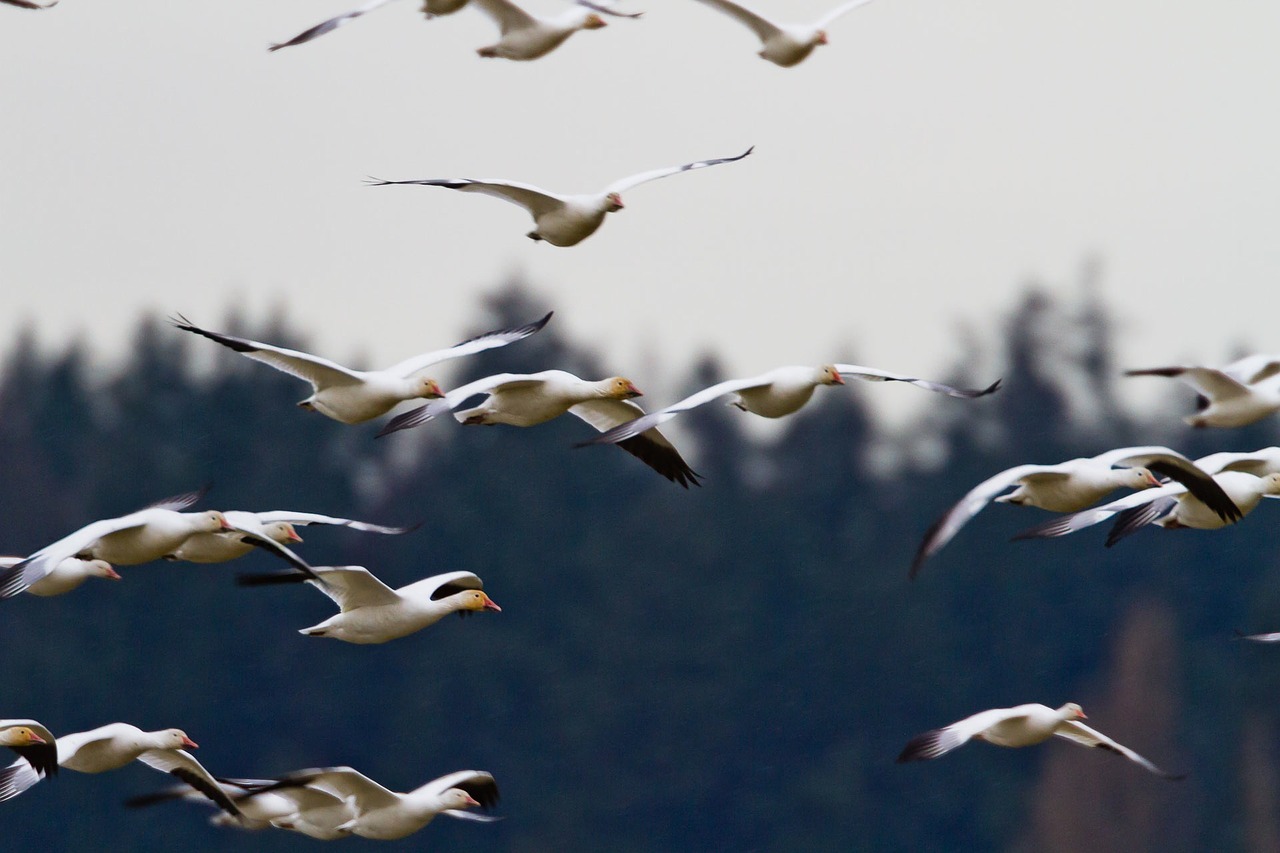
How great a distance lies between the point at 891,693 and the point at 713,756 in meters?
4.25

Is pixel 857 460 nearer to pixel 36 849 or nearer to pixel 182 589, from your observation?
pixel 182 589

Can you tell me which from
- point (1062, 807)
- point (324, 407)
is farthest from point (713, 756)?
point (324, 407)

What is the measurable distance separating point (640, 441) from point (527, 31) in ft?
10.1

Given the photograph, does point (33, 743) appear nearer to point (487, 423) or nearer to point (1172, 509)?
point (487, 423)

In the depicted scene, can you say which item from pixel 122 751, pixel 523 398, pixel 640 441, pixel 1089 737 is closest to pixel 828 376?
pixel 523 398

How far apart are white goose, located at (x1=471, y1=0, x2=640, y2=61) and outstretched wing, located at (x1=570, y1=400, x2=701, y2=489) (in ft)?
6.98

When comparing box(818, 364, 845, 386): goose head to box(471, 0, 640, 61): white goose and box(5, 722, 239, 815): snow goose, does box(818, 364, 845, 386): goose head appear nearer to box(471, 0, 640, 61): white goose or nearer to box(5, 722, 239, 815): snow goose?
box(471, 0, 640, 61): white goose

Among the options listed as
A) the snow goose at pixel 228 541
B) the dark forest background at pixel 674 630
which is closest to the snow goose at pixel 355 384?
the snow goose at pixel 228 541

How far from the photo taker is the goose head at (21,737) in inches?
503

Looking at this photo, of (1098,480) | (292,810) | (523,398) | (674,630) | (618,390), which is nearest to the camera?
(1098,480)

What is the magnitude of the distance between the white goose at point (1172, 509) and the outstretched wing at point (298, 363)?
387 cm

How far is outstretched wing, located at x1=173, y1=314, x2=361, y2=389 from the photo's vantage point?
12250 millimetres

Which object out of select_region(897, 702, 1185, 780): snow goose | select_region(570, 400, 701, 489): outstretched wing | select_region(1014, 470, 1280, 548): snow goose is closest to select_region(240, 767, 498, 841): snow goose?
select_region(570, 400, 701, 489): outstretched wing

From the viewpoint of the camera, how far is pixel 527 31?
1383cm
